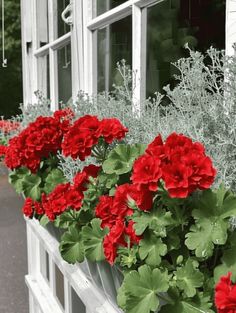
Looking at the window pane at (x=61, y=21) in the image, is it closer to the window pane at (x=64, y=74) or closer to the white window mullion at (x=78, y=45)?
the window pane at (x=64, y=74)

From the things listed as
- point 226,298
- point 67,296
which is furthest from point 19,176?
point 226,298

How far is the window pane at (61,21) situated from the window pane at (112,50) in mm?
567

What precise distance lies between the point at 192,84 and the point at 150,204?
34cm

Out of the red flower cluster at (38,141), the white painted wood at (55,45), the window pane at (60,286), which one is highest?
the white painted wood at (55,45)

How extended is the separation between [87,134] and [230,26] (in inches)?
18.0

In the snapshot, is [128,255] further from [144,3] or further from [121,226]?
[144,3]

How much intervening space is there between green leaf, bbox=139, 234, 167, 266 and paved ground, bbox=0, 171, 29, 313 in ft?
10.0

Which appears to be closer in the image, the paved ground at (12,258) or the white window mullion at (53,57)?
the white window mullion at (53,57)

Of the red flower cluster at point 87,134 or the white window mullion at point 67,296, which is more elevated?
the red flower cluster at point 87,134

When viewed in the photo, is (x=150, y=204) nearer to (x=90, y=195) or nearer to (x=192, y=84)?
(x=192, y=84)

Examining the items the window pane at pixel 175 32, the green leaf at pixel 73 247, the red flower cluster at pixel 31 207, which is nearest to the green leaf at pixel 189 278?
the green leaf at pixel 73 247

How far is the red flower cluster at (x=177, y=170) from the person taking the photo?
0.93 meters

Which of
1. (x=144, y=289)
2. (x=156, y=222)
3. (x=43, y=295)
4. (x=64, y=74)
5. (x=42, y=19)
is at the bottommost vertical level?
(x=43, y=295)

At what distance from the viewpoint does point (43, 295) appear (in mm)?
2854
